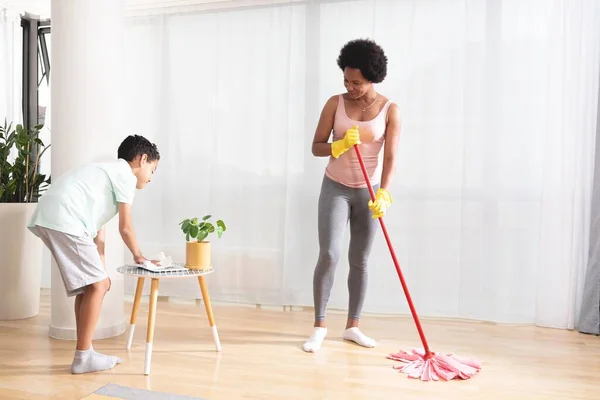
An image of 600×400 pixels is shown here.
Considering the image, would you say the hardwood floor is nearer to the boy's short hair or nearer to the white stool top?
the white stool top

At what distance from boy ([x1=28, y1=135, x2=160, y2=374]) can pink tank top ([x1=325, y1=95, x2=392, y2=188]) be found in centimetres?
84

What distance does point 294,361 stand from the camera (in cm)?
255

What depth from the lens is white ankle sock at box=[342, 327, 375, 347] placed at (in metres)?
2.77

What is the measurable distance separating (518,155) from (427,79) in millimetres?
608

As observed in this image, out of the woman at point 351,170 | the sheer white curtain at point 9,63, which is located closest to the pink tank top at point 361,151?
the woman at point 351,170

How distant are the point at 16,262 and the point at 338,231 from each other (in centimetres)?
173

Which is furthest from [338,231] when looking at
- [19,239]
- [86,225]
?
[19,239]

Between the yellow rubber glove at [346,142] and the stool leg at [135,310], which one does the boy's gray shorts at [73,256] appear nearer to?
the stool leg at [135,310]

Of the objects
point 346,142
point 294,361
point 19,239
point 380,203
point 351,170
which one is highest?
point 346,142

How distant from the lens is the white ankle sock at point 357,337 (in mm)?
2766

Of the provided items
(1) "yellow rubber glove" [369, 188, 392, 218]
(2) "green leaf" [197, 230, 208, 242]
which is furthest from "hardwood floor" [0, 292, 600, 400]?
(1) "yellow rubber glove" [369, 188, 392, 218]

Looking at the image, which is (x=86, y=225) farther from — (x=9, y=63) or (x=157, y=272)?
(x=9, y=63)

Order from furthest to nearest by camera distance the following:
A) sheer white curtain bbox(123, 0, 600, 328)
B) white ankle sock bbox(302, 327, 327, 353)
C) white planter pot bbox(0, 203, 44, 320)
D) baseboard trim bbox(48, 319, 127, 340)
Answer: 1. white planter pot bbox(0, 203, 44, 320)
2. sheer white curtain bbox(123, 0, 600, 328)
3. baseboard trim bbox(48, 319, 127, 340)
4. white ankle sock bbox(302, 327, 327, 353)

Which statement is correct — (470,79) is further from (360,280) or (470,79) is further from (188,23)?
(188,23)
